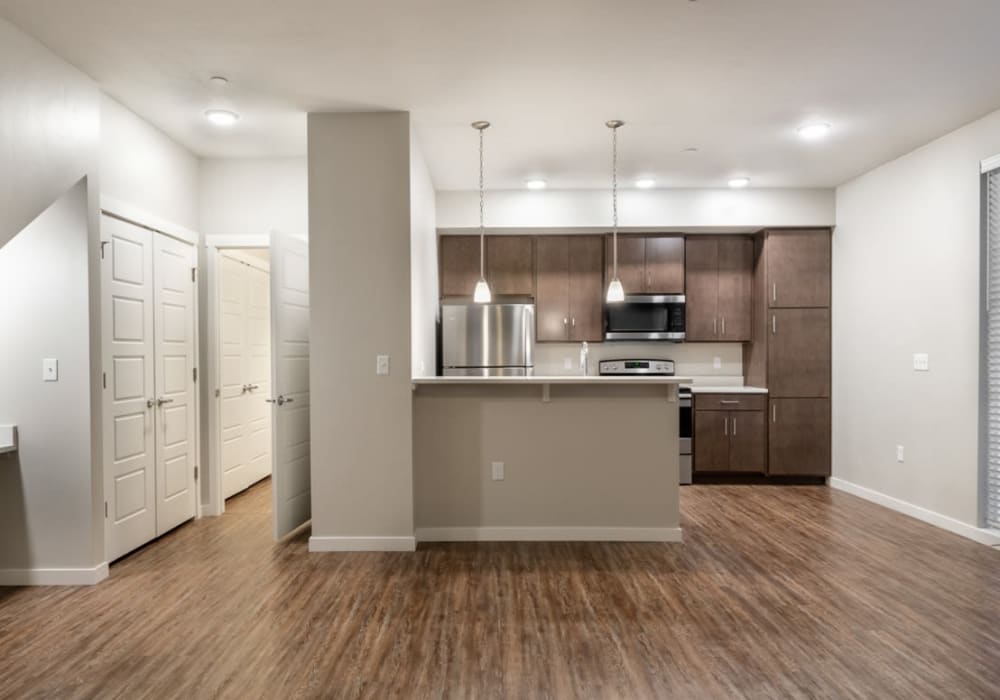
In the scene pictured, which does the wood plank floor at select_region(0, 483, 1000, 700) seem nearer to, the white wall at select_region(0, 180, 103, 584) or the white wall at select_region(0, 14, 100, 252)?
the white wall at select_region(0, 180, 103, 584)

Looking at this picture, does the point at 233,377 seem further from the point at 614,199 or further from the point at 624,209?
the point at 624,209

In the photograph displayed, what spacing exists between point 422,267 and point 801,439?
3.99 meters

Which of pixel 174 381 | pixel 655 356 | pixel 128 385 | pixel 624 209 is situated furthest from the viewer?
pixel 655 356

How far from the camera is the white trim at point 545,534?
386 cm

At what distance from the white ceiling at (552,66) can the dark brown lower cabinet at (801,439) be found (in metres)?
2.43

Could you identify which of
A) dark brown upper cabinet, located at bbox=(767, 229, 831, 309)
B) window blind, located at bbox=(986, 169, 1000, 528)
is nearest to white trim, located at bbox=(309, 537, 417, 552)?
window blind, located at bbox=(986, 169, 1000, 528)

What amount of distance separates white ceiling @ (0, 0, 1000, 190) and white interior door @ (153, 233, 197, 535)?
94cm

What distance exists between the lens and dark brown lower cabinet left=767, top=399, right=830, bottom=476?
5.54m

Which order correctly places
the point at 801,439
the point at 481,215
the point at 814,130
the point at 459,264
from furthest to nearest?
the point at 459,264, the point at 801,439, the point at 481,215, the point at 814,130

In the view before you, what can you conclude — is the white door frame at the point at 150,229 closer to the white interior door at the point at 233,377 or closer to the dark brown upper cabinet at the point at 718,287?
the white interior door at the point at 233,377

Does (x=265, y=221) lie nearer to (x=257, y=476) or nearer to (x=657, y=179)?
(x=257, y=476)

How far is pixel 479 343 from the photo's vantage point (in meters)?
5.25

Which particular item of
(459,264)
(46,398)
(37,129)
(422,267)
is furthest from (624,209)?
(46,398)


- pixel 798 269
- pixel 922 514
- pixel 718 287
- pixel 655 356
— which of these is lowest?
pixel 922 514
